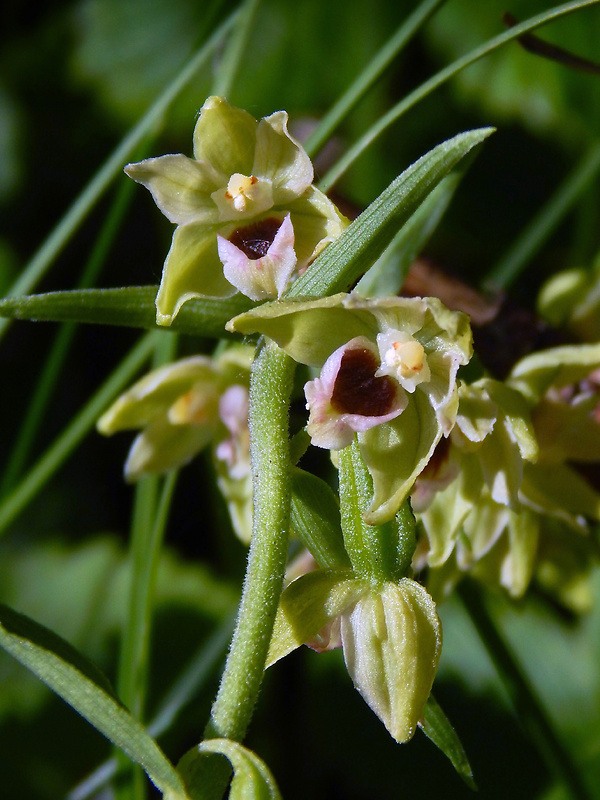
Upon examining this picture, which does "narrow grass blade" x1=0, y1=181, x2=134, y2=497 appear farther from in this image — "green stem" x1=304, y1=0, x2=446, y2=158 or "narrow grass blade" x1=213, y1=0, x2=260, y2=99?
"green stem" x1=304, y1=0, x2=446, y2=158

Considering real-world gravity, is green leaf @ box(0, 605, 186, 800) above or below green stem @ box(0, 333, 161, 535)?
above

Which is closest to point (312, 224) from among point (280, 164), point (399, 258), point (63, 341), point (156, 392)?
point (280, 164)

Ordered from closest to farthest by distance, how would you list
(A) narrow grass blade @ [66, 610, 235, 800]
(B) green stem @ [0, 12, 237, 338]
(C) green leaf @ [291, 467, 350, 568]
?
1. (C) green leaf @ [291, 467, 350, 568]
2. (B) green stem @ [0, 12, 237, 338]
3. (A) narrow grass blade @ [66, 610, 235, 800]

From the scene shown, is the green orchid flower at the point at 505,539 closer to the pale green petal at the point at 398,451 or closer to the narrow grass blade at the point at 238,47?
the pale green petal at the point at 398,451

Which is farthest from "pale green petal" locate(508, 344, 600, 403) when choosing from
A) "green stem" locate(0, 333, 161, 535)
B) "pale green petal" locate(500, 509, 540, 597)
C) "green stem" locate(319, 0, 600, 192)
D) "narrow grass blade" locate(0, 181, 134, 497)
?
"narrow grass blade" locate(0, 181, 134, 497)

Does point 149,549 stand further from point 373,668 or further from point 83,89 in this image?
point 83,89

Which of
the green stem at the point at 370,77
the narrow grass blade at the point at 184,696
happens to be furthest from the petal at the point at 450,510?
the narrow grass blade at the point at 184,696
